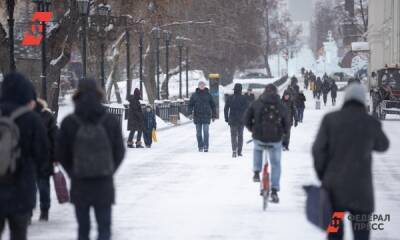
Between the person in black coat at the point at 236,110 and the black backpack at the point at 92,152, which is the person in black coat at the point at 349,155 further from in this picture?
the person in black coat at the point at 236,110

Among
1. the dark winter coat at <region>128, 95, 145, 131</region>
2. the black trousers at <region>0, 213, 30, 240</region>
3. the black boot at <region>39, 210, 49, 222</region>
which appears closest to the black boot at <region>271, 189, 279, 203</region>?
the black boot at <region>39, 210, 49, 222</region>

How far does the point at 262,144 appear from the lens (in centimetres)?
1347

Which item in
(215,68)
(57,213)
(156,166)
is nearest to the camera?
(57,213)

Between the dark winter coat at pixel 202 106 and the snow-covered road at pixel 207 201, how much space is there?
0.88 meters

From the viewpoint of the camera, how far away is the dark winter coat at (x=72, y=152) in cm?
769

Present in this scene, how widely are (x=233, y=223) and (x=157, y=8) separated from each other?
23.9m

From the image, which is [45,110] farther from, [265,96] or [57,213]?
[265,96]

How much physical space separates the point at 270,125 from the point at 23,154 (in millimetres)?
6040

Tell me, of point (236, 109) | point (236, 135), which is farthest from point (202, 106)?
point (236, 109)

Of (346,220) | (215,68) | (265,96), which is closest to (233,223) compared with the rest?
(346,220)

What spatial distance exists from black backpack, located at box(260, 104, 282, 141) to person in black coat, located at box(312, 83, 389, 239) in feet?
18.2

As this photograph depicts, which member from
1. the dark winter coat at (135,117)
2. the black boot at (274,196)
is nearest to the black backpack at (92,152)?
the black boot at (274,196)

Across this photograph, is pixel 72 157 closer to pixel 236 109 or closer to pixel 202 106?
pixel 236 109

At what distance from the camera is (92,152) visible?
307 inches
